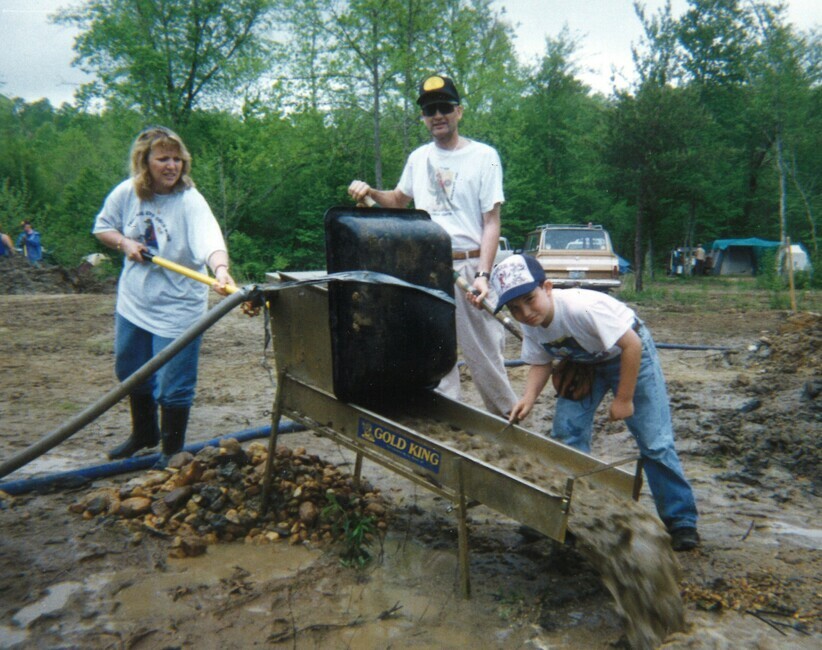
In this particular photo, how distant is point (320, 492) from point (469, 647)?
1.50 metres

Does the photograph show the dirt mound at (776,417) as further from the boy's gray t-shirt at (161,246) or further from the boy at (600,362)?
the boy's gray t-shirt at (161,246)

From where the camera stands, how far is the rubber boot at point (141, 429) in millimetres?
4758

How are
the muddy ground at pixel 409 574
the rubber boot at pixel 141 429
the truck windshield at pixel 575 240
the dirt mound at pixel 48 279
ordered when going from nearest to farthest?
1. the muddy ground at pixel 409 574
2. the rubber boot at pixel 141 429
3. the truck windshield at pixel 575 240
4. the dirt mound at pixel 48 279

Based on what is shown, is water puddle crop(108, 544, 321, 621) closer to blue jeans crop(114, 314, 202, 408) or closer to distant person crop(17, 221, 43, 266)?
blue jeans crop(114, 314, 202, 408)

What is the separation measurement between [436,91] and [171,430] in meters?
2.53

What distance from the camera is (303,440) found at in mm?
5457

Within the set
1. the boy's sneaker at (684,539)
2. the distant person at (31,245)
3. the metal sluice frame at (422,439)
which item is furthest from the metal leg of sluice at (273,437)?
the distant person at (31,245)

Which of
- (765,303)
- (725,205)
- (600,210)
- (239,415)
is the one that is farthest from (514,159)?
(239,415)

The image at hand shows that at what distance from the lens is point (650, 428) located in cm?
347

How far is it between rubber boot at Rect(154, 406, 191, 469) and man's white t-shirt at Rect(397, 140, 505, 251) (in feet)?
6.29

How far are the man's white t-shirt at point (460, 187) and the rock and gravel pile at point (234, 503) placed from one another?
154 cm

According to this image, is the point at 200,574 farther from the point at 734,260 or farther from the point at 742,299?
the point at 734,260

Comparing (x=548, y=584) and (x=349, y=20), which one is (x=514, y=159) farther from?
(x=548, y=584)

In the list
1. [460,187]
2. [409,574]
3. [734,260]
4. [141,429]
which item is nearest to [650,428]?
[409,574]
